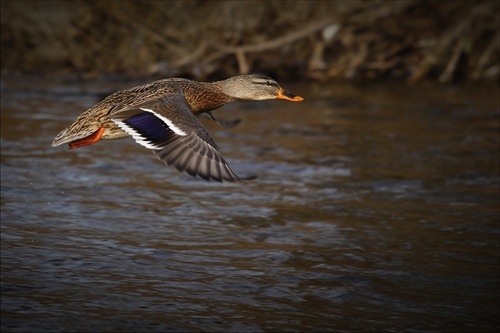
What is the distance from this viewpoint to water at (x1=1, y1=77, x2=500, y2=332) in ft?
18.4

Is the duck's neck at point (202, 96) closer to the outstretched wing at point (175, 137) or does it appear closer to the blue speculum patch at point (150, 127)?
the outstretched wing at point (175, 137)

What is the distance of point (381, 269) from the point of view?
640 centimetres

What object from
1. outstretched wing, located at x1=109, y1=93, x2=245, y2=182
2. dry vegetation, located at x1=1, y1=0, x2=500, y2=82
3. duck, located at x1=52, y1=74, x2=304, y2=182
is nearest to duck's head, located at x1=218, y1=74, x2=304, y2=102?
duck, located at x1=52, y1=74, x2=304, y2=182

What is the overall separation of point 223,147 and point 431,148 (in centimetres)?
209

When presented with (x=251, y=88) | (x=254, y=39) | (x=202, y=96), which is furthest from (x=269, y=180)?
(x=254, y=39)

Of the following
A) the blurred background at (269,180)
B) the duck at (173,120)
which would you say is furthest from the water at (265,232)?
the duck at (173,120)

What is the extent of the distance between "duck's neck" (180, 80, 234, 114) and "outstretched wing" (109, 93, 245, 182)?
0.48 metres

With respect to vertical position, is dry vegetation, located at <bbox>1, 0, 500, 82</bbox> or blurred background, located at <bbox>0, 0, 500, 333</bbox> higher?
dry vegetation, located at <bbox>1, 0, 500, 82</bbox>

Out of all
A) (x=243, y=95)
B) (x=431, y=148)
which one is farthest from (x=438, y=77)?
(x=243, y=95)

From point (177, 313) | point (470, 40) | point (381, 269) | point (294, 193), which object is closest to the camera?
point (177, 313)

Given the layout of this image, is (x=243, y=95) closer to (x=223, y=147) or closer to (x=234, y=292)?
(x=234, y=292)

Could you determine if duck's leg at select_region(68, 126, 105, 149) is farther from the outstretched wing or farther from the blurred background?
the blurred background

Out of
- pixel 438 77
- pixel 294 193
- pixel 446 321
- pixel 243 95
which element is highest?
pixel 438 77

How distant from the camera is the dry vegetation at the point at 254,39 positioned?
14.7 m
